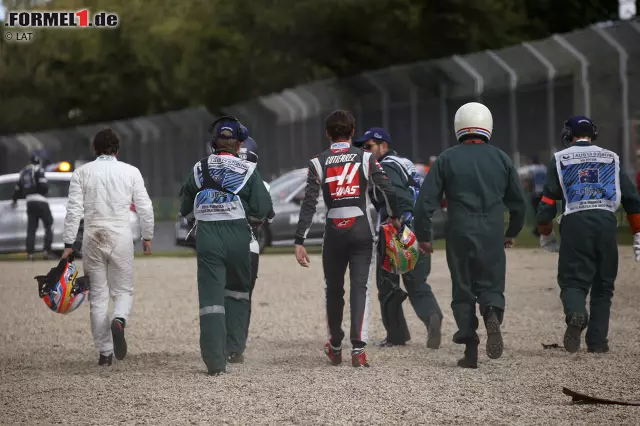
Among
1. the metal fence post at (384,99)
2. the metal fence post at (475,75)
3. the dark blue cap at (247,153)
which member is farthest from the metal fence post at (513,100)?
the dark blue cap at (247,153)

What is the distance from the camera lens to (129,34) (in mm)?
56406

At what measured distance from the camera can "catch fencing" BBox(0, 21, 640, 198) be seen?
77.0 feet

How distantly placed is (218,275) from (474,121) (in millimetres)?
1936

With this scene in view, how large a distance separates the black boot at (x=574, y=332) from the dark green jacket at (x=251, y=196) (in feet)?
7.47

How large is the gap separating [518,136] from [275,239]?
587 cm

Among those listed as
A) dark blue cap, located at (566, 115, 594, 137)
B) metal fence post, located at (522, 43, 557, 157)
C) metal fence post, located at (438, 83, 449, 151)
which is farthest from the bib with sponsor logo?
metal fence post, located at (438, 83, 449, 151)

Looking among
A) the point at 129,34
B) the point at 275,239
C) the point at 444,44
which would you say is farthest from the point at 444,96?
the point at 129,34

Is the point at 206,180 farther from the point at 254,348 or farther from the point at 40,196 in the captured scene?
the point at 40,196

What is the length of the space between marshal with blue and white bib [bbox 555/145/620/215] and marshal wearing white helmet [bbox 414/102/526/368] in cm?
72

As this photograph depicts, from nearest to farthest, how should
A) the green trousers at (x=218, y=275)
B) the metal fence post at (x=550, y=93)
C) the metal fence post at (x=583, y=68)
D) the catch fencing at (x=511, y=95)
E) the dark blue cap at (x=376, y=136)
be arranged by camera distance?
the green trousers at (x=218, y=275)
the dark blue cap at (x=376, y=136)
the catch fencing at (x=511, y=95)
the metal fence post at (x=583, y=68)
the metal fence post at (x=550, y=93)

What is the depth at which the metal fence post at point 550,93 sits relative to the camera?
2502 centimetres

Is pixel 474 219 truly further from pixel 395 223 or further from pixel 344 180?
pixel 344 180

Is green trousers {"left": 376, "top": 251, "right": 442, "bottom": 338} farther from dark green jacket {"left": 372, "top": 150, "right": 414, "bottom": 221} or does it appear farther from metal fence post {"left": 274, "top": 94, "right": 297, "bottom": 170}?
metal fence post {"left": 274, "top": 94, "right": 297, "bottom": 170}

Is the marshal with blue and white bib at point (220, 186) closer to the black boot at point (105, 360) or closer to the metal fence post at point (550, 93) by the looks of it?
the black boot at point (105, 360)
